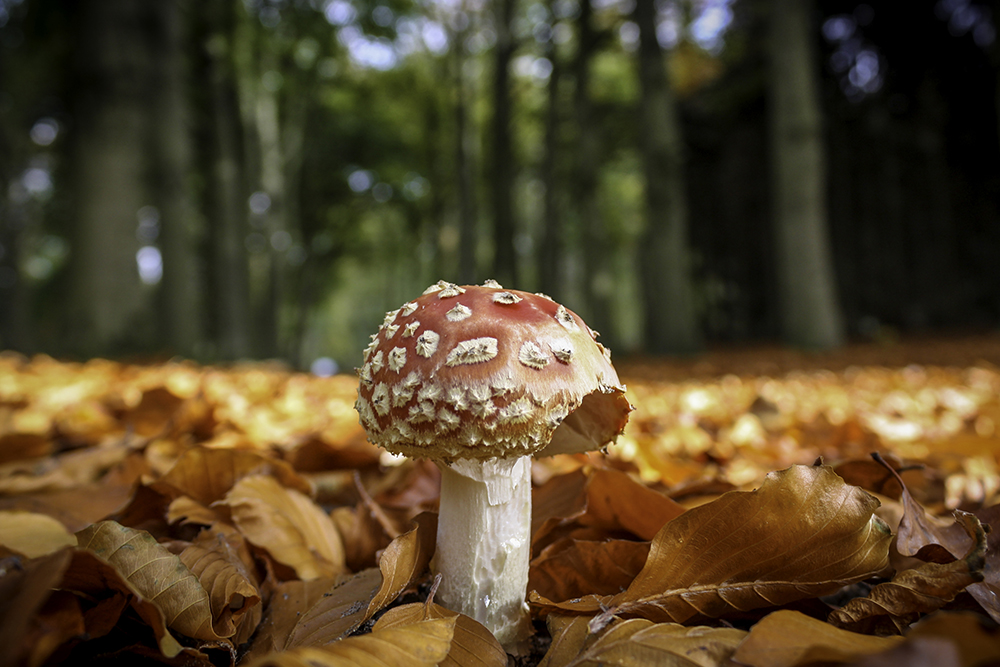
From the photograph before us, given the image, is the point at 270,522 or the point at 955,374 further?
the point at 955,374

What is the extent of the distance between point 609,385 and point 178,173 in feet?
25.7

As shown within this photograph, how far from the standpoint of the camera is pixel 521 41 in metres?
11.7

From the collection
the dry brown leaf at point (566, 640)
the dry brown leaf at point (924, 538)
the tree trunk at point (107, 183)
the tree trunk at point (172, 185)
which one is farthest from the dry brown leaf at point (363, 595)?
the tree trunk at point (172, 185)

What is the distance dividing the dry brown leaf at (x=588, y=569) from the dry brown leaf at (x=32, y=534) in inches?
34.5

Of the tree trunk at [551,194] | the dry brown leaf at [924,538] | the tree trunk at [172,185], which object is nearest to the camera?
the dry brown leaf at [924,538]

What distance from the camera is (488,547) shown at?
3.57ft

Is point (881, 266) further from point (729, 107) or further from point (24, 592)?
point (24, 592)

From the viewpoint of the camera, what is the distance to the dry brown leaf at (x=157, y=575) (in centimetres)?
90

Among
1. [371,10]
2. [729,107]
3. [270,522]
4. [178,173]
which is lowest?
[270,522]

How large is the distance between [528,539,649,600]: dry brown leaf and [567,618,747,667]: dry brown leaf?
0.21m

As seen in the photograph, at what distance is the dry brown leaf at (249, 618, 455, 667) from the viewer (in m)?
0.71

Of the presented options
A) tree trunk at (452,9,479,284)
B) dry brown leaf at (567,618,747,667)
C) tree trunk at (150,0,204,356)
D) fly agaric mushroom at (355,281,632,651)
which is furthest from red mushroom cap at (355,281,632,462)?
tree trunk at (452,9,479,284)

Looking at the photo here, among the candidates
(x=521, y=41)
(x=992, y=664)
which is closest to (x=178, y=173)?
(x=521, y=41)

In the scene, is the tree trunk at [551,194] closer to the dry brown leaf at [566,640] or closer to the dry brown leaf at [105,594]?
the dry brown leaf at [566,640]
